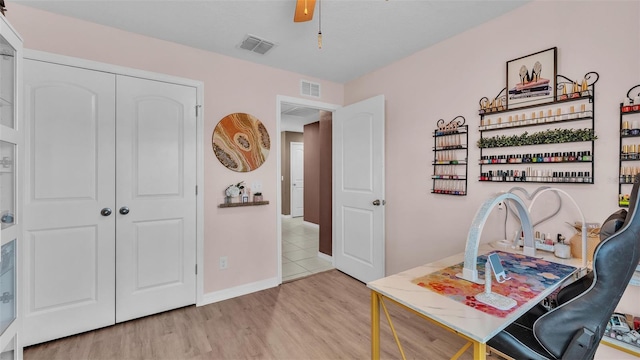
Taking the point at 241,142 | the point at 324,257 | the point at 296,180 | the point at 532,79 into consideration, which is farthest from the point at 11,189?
the point at 296,180

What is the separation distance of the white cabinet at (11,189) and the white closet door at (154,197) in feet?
3.08

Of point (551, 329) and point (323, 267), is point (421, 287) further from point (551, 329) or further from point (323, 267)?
point (323, 267)

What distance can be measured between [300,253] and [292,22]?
10.9ft

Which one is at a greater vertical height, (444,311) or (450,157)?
(450,157)

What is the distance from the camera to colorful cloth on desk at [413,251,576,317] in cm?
117

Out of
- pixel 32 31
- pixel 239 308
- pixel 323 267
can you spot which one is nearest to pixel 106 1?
pixel 32 31

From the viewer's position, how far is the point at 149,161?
244 centimetres

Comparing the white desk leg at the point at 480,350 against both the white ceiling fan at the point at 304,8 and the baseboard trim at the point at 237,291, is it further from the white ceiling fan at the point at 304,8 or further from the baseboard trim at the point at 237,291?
the baseboard trim at the point at 237,291

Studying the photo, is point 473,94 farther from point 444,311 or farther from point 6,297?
point 6,297

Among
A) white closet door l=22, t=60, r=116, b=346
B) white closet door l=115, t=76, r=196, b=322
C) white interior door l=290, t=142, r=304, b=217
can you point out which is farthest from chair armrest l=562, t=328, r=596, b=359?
white interior door l=290, t=142, r=304, b=217

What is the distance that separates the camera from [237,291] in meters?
2.89

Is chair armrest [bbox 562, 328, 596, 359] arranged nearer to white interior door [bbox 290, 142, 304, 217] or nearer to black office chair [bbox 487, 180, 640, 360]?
black office chair [bbox 487, 180, 640, 360]

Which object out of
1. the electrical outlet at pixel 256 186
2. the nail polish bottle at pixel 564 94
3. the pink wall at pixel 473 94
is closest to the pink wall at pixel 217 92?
the electrical outlet at pixel 256 186

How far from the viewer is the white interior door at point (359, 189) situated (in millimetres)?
3016
